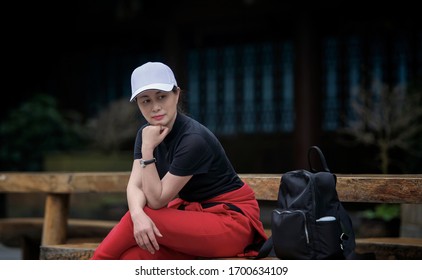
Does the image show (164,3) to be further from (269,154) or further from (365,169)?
(365,169)

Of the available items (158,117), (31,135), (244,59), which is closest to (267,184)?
(158,117)

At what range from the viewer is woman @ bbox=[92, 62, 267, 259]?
3209 mm

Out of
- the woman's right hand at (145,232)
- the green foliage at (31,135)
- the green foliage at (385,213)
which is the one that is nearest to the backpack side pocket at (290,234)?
the woman's right hand at (145,232)

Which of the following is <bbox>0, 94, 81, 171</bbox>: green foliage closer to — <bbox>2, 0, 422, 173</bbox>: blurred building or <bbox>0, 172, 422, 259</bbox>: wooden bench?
<bbox>2, 0, 422, 173</bbox>: blurred building

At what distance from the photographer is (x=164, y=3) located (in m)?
11.1

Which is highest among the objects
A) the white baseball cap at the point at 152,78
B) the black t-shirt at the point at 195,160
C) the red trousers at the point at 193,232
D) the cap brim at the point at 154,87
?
the white baseball cap at the point at 152,78

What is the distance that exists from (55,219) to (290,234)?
7.41ft

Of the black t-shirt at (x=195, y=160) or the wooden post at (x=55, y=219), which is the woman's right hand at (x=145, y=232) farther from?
the wooden post at (x=55, y=219)

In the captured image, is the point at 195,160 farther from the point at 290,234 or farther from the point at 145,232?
the point at 290,234

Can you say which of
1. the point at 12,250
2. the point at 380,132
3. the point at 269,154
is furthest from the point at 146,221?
the point at 269,154

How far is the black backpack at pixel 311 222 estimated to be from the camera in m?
3.12

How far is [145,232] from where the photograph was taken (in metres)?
3.17

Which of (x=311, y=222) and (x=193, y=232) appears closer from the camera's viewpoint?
(x=311, y=222)

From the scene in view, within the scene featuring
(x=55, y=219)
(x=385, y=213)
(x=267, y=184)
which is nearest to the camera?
(x=267, y=184)
